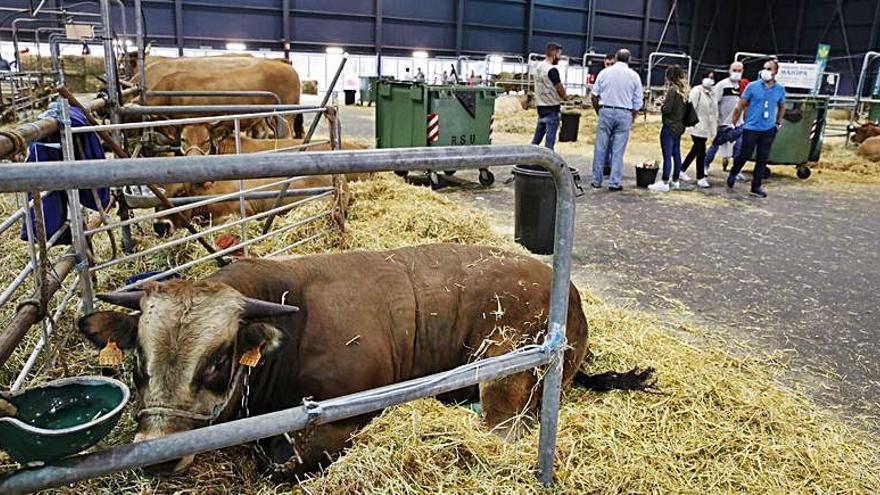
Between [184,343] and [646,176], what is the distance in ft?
31.1

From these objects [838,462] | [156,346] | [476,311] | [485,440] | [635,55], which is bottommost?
[838,462]

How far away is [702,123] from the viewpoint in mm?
10391

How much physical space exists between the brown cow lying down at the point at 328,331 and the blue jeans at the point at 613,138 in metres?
6.94

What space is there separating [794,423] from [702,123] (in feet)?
26.6

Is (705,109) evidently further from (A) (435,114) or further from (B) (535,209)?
(B) (535,209)

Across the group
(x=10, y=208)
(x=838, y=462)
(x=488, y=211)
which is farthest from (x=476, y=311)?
(x=10, y=208)

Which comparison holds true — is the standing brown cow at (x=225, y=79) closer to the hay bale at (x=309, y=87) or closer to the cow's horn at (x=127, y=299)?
the cow's horn at (x=127, y=299)

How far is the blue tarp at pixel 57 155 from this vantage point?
11.3 feet

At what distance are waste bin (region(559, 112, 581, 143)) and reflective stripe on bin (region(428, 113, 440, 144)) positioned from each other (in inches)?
303

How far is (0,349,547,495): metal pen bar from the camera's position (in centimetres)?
147

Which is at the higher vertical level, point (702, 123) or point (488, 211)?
point (702, 123)

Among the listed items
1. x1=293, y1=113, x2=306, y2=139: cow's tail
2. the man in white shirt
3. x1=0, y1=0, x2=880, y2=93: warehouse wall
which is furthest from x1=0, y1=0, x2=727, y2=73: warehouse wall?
the man in white shirt

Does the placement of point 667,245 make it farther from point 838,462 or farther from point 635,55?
point 635,55

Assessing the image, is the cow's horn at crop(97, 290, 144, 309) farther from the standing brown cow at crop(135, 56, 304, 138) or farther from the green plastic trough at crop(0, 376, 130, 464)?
the standing brown cow at crop(135, 56, 304, 138)
